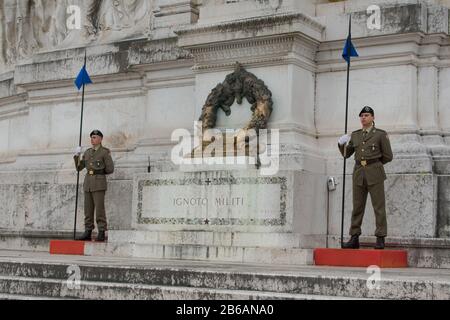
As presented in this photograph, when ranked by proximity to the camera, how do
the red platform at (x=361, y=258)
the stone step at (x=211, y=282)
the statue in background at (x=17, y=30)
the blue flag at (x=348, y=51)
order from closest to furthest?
the stone step at (x=211, y=282) → the red platform at (x=361, y=258) → the blue flag at (x=348, y=51) → the statue in background at (x=17, y=30)

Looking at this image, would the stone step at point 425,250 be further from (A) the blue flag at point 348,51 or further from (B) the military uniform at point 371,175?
(A) the blue flag at point 348,51

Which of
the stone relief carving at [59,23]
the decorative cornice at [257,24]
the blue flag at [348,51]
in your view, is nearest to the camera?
the blue flag at [348,51]

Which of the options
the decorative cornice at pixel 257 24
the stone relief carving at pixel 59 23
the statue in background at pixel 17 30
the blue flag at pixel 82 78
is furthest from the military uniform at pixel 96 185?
the statue in background at pixel 17 30

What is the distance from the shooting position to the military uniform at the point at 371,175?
→ 11.3m

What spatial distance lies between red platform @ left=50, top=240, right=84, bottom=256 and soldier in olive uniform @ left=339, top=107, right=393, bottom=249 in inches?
178

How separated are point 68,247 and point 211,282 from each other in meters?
5.34

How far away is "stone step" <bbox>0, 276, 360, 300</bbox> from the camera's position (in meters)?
8.29

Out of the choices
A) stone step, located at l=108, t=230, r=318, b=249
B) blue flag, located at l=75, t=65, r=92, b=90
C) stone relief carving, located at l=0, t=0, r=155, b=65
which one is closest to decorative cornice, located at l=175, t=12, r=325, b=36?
blue flag, located at l=75, t=65, r=92, b=90

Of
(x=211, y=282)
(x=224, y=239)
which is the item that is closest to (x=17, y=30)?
(x=224, y=239)

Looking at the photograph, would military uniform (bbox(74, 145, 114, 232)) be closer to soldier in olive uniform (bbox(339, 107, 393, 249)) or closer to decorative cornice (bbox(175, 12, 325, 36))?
decorative cornice (bbox(175, 12, 325, 36))

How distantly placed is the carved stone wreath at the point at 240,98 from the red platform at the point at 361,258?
8.78ft

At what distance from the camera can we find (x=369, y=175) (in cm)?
1141

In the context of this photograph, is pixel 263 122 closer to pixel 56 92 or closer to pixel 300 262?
pixel 300 262
